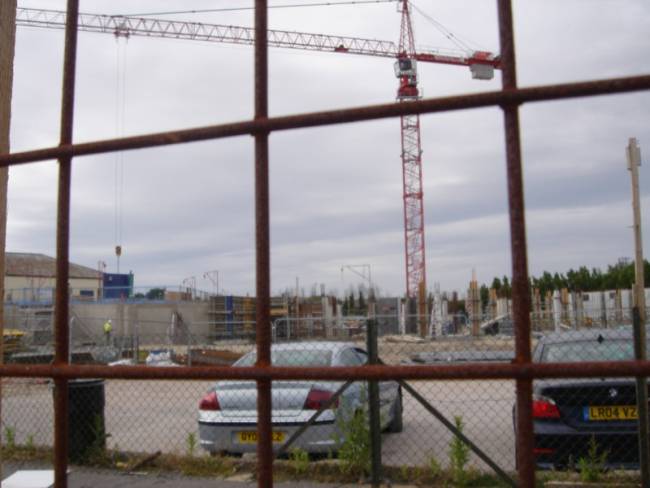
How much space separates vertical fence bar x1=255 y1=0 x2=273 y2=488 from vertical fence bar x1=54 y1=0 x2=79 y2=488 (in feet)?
2.27

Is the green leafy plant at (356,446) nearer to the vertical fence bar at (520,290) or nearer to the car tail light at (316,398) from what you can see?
the car tail light at (316,398)

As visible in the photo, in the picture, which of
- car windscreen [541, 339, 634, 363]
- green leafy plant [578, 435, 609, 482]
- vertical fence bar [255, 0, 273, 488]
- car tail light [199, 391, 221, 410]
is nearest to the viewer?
vertical fence bar [255, 0, 273, 488]

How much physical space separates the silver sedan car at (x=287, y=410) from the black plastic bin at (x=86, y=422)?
112cm

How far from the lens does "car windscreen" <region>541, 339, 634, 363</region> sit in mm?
5977

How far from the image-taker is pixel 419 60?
5425cm

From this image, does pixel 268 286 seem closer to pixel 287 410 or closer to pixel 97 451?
pixel 287 410

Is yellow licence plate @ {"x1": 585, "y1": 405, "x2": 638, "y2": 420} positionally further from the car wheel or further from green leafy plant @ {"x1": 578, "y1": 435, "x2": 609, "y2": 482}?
the car wheel

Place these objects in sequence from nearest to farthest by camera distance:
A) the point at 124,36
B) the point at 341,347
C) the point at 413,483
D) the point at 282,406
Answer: the point at 413,483, the point at 282,406, the point at 341,347, the point at 124,36

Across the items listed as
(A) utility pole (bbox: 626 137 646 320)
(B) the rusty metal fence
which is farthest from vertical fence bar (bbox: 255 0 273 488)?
(A) utility pole (bbox: 626 137 646 320)

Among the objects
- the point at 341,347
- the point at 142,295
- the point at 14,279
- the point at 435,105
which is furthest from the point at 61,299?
the point at 14,279

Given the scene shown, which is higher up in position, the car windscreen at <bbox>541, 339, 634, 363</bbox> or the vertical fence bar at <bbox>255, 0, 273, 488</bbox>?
the vertical fence bar at <bbox>255, 0, 273, 488</bbox>

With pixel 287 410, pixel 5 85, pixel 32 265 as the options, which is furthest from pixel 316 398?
pixel 32 265

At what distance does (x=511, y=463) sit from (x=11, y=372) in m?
5.58

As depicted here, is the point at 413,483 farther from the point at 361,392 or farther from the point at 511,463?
the point at 511,463
